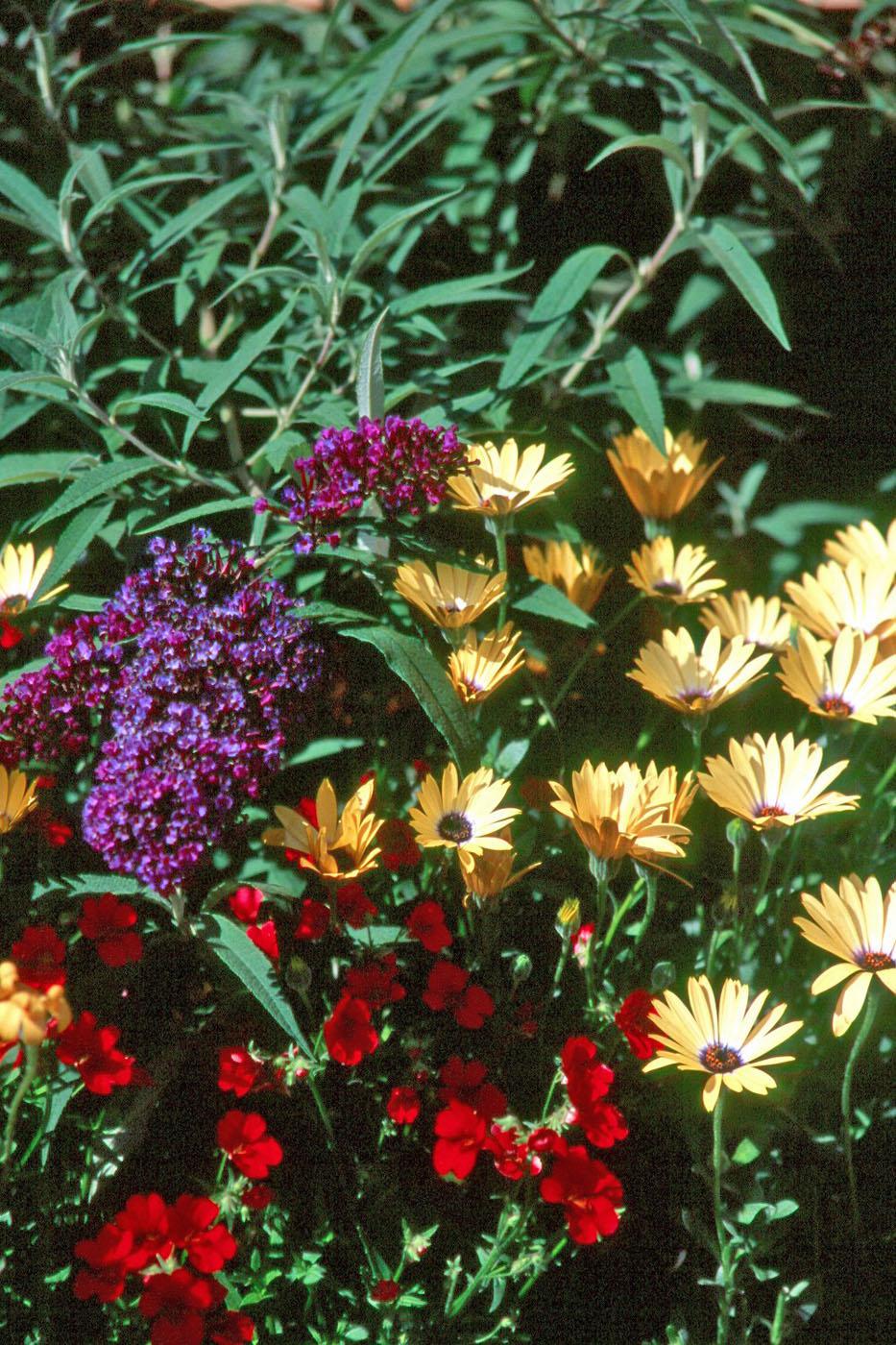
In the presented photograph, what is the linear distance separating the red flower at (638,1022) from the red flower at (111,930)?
1.55 ft

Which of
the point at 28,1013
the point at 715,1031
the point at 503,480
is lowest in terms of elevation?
the point at 715,1031

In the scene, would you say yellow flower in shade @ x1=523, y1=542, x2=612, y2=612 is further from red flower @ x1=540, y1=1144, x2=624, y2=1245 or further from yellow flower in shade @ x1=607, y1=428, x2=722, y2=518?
red flower @ x1=540, y1=1144, x2=624, y2=1245

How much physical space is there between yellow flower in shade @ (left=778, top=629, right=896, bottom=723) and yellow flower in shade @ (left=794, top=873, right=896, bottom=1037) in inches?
7.1

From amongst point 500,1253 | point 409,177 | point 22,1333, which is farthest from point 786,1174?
point 409,177

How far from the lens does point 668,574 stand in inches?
51.3

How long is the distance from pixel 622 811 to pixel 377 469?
1.28 ft

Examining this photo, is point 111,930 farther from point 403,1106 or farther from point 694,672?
point 694,672

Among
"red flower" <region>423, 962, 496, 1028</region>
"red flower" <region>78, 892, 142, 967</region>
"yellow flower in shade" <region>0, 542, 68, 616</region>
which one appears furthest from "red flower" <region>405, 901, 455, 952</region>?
"yellow flower in shade" <region>0, 542, 68, 616</region>

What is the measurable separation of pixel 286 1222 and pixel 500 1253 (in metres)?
0.21

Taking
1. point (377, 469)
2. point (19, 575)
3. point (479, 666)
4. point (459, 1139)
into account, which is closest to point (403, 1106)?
point (459, 1139)

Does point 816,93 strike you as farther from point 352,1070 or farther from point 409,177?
point 352,1070

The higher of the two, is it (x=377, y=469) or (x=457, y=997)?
(x=377, y=469)

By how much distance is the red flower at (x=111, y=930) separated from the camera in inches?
43.9

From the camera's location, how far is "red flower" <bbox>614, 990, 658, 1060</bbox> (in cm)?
106
